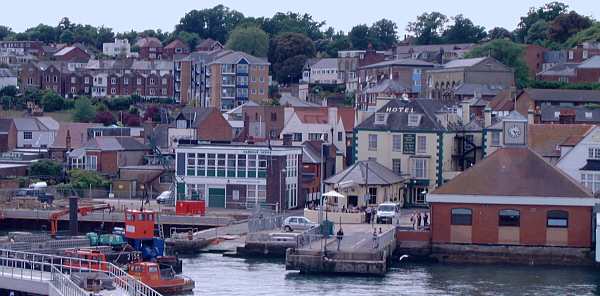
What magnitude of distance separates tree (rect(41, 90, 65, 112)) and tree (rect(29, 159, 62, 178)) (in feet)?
124

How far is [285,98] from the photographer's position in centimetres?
10812

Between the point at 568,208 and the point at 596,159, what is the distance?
6.42 m

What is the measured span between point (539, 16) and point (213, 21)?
42743 millimetres

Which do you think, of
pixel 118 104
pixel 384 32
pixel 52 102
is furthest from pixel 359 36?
pixel 52 102

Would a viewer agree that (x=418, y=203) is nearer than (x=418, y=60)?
Yes

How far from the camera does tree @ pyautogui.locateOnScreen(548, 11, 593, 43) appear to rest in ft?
454

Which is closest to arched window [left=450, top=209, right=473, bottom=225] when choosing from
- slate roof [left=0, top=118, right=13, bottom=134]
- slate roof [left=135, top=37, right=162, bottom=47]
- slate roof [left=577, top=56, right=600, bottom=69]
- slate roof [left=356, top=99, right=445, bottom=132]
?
slate roof [left=356, top=99, right=445, bottom=132]

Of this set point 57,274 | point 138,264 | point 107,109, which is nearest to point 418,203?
point 138,264

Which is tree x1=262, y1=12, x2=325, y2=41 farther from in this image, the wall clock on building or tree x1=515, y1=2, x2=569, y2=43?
the wall clock on building

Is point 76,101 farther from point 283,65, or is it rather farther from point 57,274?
point 57,274

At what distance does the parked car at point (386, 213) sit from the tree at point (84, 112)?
49.0 meters

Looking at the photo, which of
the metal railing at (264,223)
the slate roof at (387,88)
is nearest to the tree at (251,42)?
the slate roof at (387,88)

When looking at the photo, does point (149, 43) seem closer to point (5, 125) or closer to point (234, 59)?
point (234, 59)

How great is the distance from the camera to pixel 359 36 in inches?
6275
